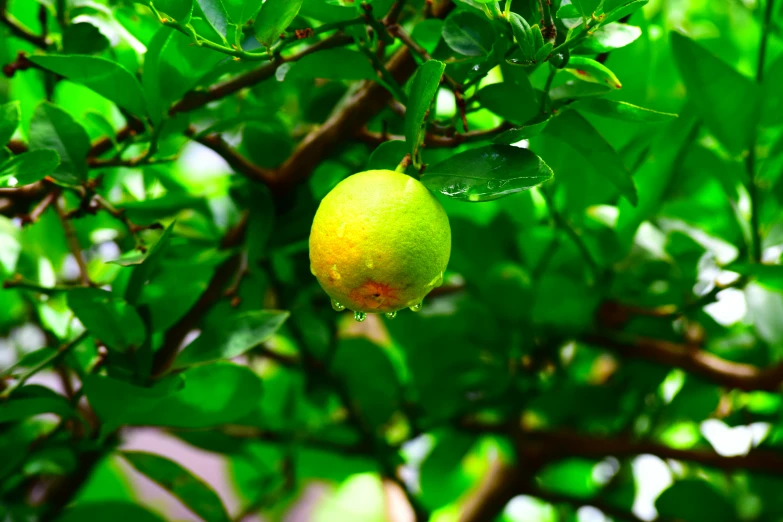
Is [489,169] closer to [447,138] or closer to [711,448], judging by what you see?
[447,138]

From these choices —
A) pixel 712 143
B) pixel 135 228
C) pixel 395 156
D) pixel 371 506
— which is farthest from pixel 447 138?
pixel 371 506

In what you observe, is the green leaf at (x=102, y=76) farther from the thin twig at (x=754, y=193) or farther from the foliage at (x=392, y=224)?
the thin twig at (x=754, y=193)

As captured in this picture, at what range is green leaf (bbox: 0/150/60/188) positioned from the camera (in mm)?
489

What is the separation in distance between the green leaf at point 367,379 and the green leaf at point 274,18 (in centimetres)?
55

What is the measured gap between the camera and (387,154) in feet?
1.57

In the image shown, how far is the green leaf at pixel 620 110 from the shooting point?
1.51 ft

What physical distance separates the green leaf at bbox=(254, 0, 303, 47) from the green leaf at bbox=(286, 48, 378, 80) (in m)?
0.05

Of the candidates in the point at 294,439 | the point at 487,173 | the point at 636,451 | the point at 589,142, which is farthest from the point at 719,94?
the point at 294,439

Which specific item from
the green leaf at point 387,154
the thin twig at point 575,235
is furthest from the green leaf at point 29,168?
the thin twig at point 575,235

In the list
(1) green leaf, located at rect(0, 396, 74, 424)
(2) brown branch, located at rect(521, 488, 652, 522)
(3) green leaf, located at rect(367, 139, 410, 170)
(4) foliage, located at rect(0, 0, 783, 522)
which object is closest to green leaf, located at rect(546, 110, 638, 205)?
(4) foliage, located at rect(0, 0, 783, 522)

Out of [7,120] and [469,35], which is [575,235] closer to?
[469,35]

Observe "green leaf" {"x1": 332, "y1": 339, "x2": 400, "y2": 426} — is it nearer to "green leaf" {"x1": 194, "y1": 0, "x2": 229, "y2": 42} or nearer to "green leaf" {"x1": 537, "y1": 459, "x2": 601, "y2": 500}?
"green leaf" {"x1": 537, "y1": 459, "x2": 601, "y2": 500}

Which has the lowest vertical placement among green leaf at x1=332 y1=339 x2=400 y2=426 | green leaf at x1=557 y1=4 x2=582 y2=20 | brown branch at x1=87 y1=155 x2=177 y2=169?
green leaf at x1=332 y1=339 x2=400 y2=426

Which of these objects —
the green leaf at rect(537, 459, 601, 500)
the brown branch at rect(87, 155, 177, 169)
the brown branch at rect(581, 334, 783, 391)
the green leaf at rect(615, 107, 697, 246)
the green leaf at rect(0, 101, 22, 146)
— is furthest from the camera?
Result: the green leaf at rect(537, 459, 601, 500)
